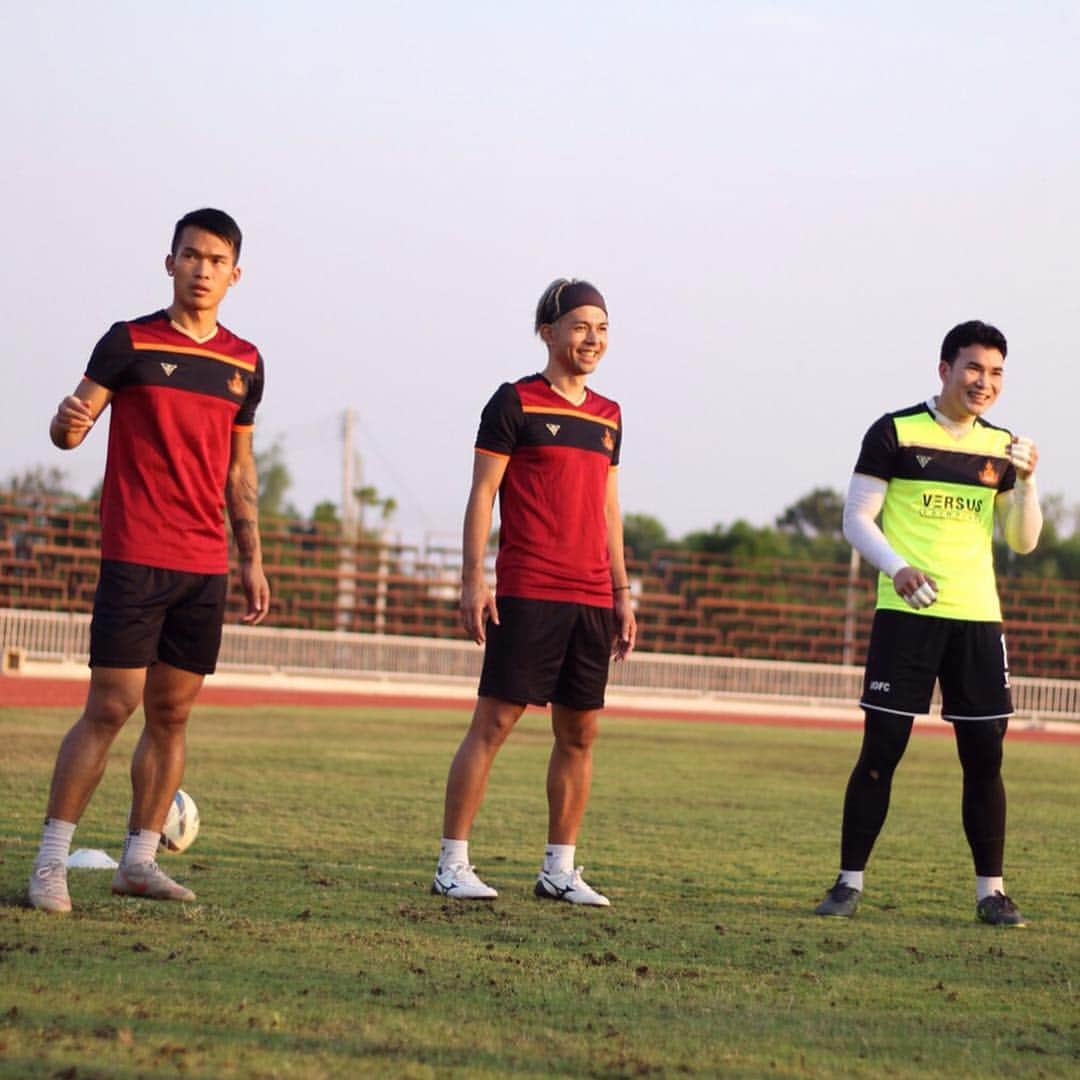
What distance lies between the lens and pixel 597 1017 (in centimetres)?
364

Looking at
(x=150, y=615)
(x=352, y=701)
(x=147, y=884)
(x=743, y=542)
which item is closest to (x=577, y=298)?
(x=150, y=615)

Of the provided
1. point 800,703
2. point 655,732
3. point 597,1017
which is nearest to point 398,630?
point 800,703

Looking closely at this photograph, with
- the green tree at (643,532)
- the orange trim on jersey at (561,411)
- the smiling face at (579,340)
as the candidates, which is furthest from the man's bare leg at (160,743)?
the green tree at (643,532)

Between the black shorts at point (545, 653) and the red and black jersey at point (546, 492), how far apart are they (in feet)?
0.17

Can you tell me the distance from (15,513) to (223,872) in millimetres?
29668

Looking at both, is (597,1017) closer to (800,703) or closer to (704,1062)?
(704,1062)

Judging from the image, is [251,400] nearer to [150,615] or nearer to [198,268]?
[198,268]

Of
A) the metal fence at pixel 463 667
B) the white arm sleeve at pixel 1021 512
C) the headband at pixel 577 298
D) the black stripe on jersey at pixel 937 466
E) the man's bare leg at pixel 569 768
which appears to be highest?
the headband at pixel 577 298

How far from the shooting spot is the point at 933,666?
5746 mm

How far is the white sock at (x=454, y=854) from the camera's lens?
18.5ft

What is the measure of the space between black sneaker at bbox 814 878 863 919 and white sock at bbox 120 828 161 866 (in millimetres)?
2125

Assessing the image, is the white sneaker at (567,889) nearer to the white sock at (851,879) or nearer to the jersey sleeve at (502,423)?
the white sock at (851,879)

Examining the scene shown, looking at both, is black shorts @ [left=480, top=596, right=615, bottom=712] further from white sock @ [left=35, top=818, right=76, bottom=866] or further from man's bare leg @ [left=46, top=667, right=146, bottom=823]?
white sock @ [left=35, top=818, right=76, bottom=866]

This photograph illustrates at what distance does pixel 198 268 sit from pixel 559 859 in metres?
2.26
